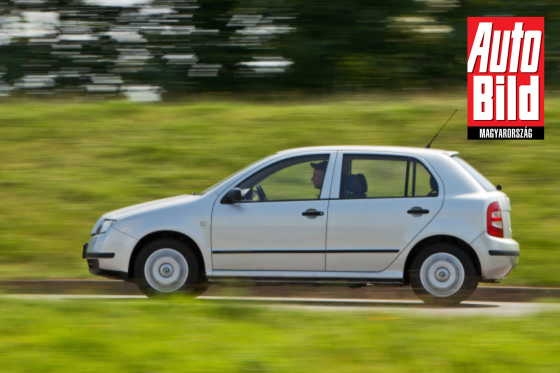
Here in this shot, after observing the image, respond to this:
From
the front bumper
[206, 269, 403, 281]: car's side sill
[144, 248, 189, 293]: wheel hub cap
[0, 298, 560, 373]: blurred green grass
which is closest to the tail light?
[206, 269, 403, 281]: car's side sill

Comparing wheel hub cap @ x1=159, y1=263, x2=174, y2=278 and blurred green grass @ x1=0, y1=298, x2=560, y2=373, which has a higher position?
wheel hub cap @ x1=159, y1=263, x2=174, y2=278

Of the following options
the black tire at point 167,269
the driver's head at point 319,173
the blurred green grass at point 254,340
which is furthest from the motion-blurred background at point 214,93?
the blurred green grass at point 254,340

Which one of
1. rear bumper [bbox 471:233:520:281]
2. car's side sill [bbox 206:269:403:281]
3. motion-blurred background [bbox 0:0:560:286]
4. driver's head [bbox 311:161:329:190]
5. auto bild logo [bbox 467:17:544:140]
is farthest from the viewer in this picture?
auto bild logo [bbox 467:17:544:140]

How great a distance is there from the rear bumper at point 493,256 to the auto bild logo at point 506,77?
6.99 m

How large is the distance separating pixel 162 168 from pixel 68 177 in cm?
148

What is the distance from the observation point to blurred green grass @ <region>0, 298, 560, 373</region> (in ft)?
17.9

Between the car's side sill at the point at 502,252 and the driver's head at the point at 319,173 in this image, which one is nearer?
the car's side sill at the point at 502,252

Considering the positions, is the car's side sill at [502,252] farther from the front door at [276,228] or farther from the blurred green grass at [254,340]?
the front door at [276,228]

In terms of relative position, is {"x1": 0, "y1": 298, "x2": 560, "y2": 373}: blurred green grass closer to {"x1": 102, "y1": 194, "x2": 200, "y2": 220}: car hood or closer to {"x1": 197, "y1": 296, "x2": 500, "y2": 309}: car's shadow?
{"x1": 197, "y1": 296, "x2": 500, "y2": 309}: car's shadow

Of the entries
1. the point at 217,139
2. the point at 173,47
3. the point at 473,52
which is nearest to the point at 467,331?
the point at 217,139

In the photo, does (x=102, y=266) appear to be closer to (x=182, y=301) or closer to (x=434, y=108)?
(x=182, y=301)

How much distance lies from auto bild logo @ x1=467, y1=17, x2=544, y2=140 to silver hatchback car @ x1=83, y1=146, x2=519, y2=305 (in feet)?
22.9

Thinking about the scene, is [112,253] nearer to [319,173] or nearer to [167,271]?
[167,271]

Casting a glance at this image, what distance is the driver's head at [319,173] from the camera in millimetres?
8289
